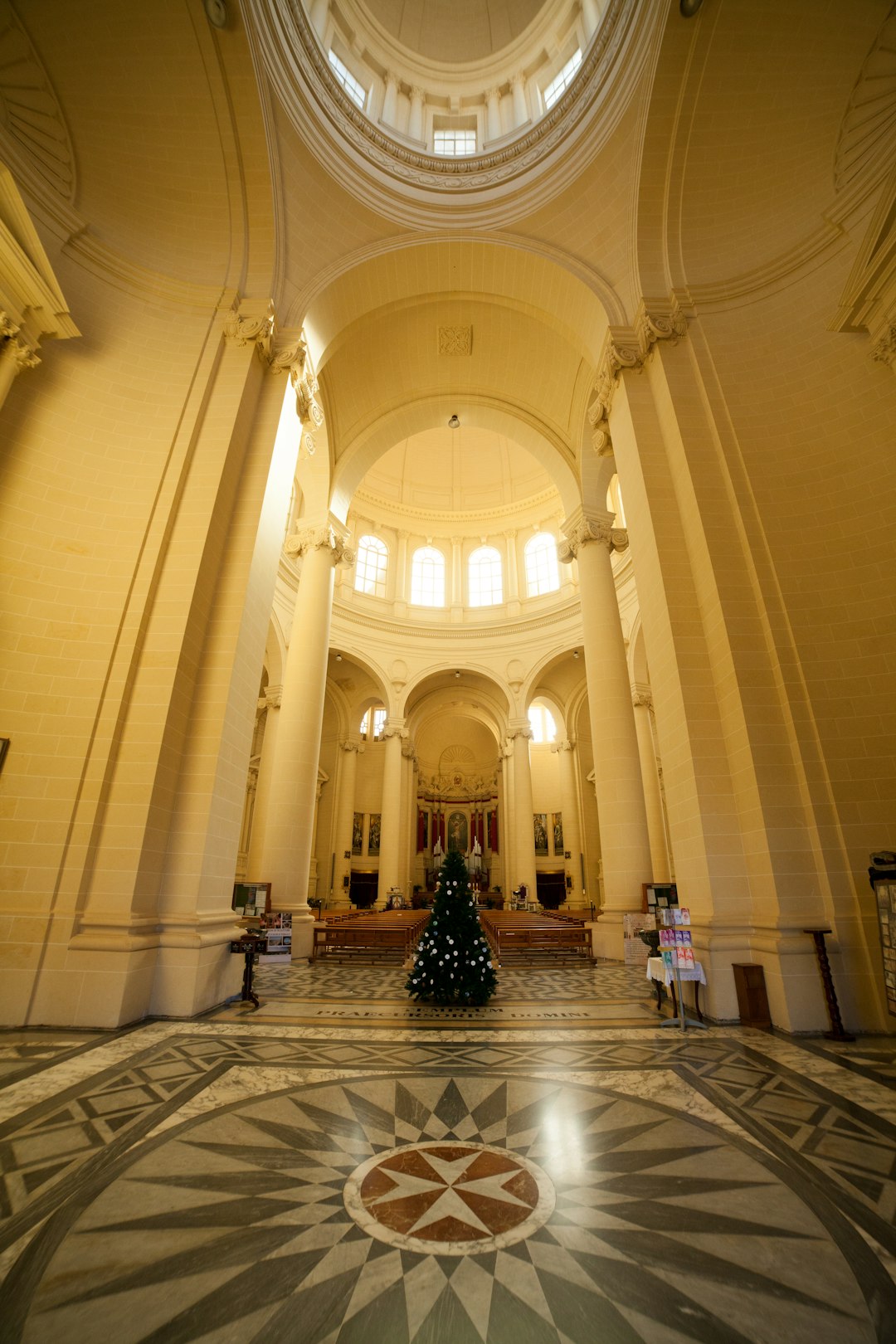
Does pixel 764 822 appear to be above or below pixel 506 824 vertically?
below

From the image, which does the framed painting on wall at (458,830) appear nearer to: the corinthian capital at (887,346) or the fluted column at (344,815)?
the fluted column at (344,815)

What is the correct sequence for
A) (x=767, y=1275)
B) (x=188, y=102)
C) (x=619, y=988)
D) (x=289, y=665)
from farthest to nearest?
(x=289, y=665)
(x=188, y=102)
(x=619, y=988)
(x=767, y=1275)

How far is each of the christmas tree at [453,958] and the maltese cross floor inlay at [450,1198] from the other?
3067 mm

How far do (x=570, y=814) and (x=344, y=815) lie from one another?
9.23 m

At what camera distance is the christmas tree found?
5.61 m

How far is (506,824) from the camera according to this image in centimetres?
2234

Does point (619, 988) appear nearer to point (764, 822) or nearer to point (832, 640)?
point (764, 822)

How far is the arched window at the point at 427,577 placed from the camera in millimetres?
22516

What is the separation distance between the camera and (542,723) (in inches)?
1007

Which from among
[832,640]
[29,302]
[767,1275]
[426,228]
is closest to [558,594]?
[426,228]

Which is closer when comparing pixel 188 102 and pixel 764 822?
pixel 764 822

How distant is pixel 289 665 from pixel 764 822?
8.41 m

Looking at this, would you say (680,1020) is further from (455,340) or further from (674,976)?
(455,340)

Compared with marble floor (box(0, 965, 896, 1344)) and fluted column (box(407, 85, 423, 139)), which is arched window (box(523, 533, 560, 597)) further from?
marble floor (box(0, 965, 896, 1344))
